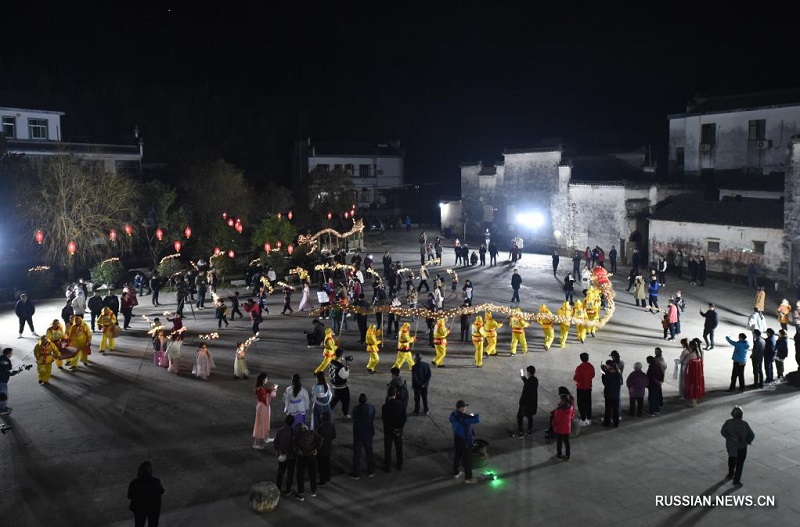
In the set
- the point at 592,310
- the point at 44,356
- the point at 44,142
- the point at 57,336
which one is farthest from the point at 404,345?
the point at 44,142

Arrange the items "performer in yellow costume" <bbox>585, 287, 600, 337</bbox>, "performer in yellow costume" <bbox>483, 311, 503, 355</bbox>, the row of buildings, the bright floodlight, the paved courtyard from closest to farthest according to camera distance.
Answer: the paved courtyard, "performer in yellow costume" <bbox>483, 311, 503, 355</bbox>, "performer in yellow costume" <bbox>585, 287, 600, 337</bbox>, the row of buildings, the bright floodlight

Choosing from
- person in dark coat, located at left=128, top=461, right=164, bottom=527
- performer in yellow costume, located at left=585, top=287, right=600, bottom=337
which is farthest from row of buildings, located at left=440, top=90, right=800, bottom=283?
person in dark coat, located at left=128, top=461, right=164, bottom=527

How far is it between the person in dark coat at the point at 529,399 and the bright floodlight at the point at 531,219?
3222 cm

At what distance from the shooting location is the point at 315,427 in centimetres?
1137

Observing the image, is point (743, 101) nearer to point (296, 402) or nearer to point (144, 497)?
point (296, 402)

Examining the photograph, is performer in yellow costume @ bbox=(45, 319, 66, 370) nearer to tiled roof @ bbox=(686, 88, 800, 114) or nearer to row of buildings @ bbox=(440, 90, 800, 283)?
row of buildings @ bbox=(440, 90, 800, 283)

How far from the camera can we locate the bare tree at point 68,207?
30.0m

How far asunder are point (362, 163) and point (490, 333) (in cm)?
4783

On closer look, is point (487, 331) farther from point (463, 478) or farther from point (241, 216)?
point (241, 216)

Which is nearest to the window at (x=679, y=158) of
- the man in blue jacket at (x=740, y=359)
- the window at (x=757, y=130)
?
the window at (x=757, y=130)

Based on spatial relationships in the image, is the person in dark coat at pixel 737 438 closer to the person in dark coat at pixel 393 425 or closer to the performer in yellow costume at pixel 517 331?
the person in dark coat at pixel 393 425

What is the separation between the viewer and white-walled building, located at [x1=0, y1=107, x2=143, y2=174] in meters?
36.6

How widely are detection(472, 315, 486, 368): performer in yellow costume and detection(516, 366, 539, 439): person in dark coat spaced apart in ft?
14.2

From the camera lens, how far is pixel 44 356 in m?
15.2
